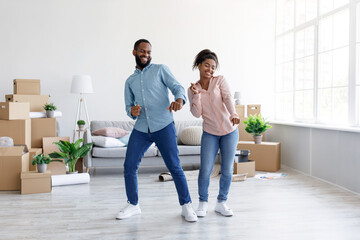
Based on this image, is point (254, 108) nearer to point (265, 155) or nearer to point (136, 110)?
point (265, 155)

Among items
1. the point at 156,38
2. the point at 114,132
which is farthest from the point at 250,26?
the point at 114,132

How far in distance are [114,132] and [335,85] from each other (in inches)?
114

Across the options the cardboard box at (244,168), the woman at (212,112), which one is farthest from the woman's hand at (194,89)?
the cardboard box at (244,168)

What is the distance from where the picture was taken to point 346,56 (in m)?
4.24

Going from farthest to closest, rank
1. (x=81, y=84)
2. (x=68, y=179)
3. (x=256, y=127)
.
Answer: (x=81, y=84)
(x=256, y=127)
(x=68, y=179)

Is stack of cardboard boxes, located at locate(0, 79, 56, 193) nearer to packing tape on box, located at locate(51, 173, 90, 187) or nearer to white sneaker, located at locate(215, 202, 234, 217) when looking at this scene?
packing tape on box, located at locate(51, 173, 90, 187)

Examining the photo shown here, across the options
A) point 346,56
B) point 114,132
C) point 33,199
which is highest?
point 346,56

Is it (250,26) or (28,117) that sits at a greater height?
(250,26)

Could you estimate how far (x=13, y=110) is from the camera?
4324mm

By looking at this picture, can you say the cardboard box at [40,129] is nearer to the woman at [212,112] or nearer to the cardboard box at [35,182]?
the cardboard box at [35,182]

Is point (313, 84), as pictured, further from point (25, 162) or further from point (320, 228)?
point (25, 162)

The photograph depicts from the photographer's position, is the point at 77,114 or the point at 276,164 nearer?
the point at 276,164

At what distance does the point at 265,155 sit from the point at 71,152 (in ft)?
8.52

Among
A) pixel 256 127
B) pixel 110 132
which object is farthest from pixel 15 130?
pixel 256 127
